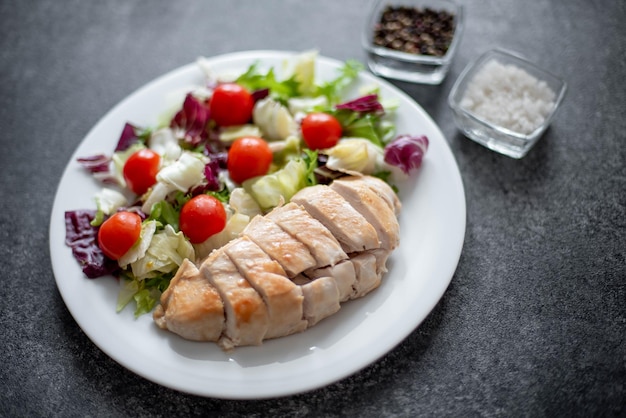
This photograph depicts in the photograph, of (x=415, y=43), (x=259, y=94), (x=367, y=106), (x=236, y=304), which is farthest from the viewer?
(x=415, y=43)

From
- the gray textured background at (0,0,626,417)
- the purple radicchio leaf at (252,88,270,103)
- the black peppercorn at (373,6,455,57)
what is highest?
the purple radicchio leaf at (252,88,270,103)

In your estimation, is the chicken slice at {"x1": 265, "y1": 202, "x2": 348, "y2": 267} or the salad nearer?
the chicken slice at {"x1": 265, "y1": 202, "x2": 348, "y2": 267}

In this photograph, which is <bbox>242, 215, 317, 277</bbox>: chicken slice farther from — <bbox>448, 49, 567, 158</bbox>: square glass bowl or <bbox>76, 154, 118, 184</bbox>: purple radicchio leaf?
<bbox>448, 49, 567, 158</bbox>: square glass bowl

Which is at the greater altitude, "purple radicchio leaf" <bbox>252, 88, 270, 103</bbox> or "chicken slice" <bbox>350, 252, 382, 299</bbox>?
"purple radicchio leaf" <bbox>252, 88, 270, 103</bbox>

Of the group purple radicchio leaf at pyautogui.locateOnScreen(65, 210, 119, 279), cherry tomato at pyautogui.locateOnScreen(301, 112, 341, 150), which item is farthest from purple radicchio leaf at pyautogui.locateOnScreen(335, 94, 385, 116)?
purple radicchio leaf at pyautogui.locateOnScreen(65, 210, 119, 279)

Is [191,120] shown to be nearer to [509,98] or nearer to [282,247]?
[282,247]

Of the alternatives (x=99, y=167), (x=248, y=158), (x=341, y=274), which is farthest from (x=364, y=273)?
(x=99, y=167)

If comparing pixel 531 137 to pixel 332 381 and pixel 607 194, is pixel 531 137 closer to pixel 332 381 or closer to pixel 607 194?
pixel 607 194
